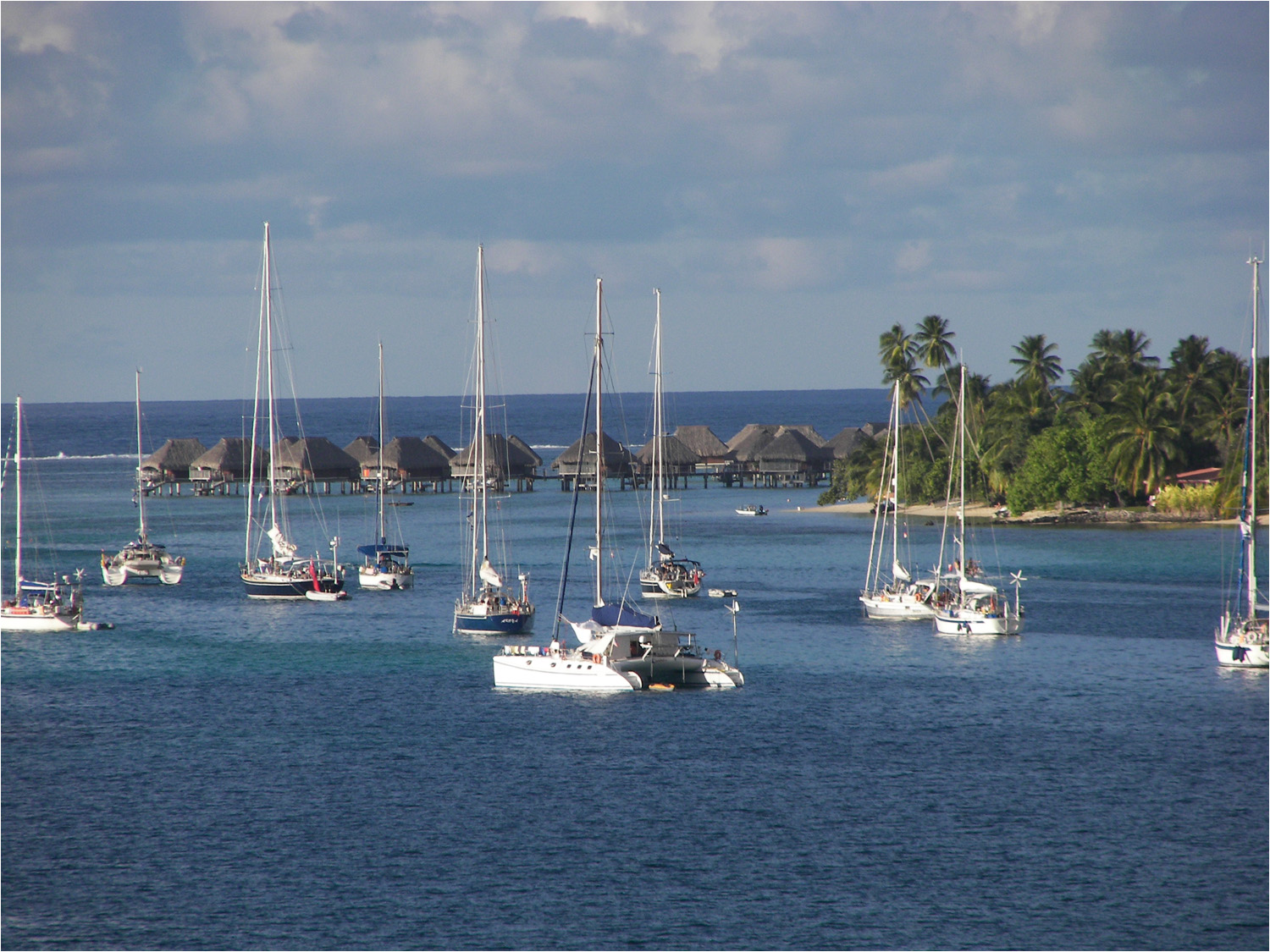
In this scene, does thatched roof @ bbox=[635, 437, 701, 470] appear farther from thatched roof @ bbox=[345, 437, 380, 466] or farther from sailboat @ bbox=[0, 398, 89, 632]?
sailboat @ bbox=[0, 398, 89, 632]

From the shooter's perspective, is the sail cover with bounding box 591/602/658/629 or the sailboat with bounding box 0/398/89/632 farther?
the sailboat with bounding box 0/398/89/632

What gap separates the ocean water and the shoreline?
101ft

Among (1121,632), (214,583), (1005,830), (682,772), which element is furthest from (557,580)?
(1005,830)

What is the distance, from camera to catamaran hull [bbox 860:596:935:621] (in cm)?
6144

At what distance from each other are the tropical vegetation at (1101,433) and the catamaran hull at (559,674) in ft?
142

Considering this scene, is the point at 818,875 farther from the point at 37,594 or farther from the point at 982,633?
the point at 37,594

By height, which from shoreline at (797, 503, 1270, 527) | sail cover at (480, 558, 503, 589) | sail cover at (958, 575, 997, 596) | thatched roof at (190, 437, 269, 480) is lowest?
sail cover at (958, 575, 997, 596)

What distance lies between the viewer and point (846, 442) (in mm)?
134875

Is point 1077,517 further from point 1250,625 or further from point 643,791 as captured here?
point 643,791

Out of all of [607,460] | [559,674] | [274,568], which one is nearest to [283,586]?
[274,568]

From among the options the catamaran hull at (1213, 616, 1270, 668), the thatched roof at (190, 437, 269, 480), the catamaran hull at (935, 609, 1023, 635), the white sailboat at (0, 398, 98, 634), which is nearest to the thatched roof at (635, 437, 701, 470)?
the thatched roof at (190, 437, 269, 480)

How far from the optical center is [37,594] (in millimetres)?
68688

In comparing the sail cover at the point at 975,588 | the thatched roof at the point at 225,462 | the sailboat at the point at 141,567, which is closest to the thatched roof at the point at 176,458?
the thatched roof at the point at 225,462

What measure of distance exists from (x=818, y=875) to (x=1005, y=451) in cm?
7208
